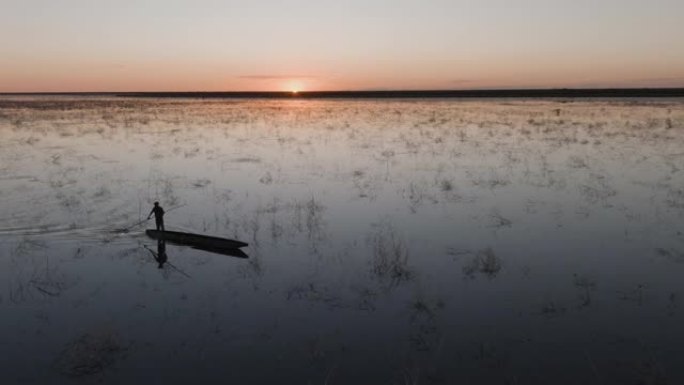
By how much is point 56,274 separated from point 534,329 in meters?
9.56

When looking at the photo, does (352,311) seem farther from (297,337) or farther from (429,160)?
(429,160)

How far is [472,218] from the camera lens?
16.5 meters

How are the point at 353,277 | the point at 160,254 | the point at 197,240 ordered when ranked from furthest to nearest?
the point at 197,240
the point at 160,254
the point at 353,277

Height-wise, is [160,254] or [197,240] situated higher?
[197,240]

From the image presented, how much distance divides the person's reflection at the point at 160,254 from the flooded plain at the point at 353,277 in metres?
0.28

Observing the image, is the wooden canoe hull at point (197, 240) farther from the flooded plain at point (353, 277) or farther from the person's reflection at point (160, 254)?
the flooded plain at point (353, 277)

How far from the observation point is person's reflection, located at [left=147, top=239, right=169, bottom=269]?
12773 millimetres

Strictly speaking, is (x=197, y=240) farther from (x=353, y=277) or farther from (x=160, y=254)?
(x=353, y=277)

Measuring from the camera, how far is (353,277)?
1162 cm

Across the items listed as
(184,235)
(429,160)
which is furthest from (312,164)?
(184,235)

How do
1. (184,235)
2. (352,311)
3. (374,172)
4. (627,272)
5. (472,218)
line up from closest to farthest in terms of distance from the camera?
(352,311), (627,272), (184,235), (472,218), (374,172)

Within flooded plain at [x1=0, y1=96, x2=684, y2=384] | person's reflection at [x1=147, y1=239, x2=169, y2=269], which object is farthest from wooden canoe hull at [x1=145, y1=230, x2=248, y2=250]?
flooded plain at [x1=0, y1=96, x2=684, y2=384]

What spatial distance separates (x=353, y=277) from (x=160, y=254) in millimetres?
4862

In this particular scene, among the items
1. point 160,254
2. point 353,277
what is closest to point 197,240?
point 160,254
